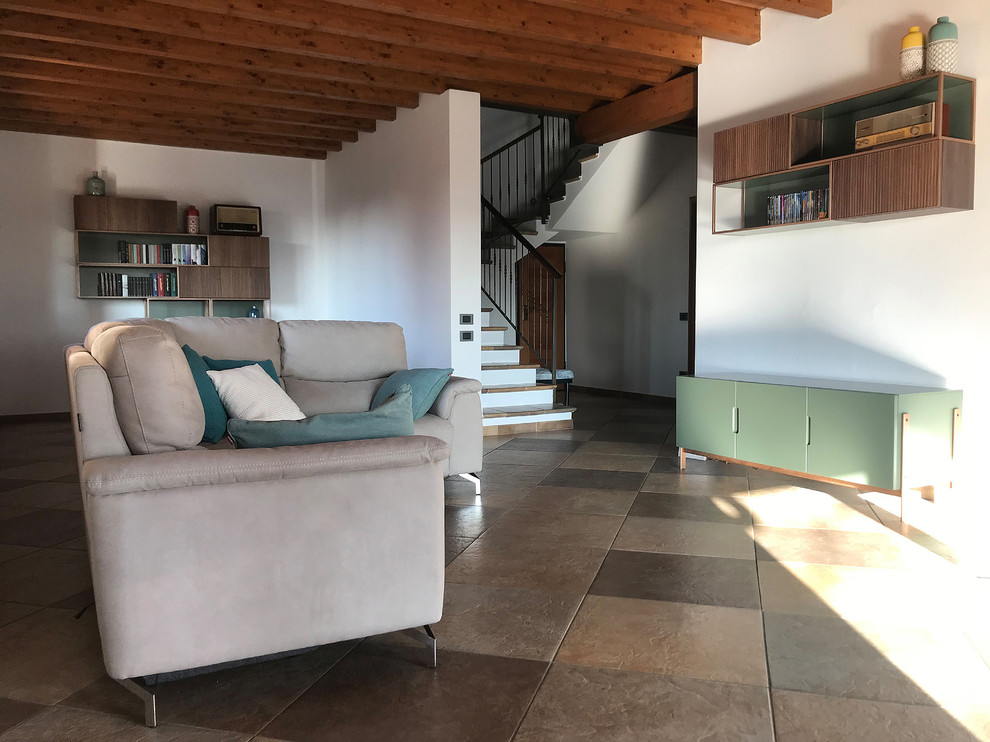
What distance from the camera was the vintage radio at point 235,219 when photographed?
26.8ft

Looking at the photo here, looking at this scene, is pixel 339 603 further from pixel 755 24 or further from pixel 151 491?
pixel 755 24

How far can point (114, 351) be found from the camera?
6.84 ft

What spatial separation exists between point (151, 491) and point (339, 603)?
1.88ft

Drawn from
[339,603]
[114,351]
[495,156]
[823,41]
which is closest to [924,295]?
[823,41]

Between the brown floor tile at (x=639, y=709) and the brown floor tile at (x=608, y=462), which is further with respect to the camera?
the brown floor tile at (x=608, y=462)

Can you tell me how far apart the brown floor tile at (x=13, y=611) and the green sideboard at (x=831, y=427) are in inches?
147

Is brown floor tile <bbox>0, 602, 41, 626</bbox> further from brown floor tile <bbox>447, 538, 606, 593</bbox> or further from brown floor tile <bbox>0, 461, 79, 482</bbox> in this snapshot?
brown floor tile <bbox>0, 461, 79, 482</bbox>

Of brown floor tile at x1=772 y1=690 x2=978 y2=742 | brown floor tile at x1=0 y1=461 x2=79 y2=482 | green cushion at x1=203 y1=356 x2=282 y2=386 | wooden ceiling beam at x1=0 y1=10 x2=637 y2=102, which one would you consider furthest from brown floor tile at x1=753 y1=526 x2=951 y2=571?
brown floor tile at x1=0 y1=461 x2=79 y2=482

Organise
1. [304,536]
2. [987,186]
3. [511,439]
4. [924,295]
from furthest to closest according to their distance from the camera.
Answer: [511,439] → [924,295] → [987,186] → [304,536]

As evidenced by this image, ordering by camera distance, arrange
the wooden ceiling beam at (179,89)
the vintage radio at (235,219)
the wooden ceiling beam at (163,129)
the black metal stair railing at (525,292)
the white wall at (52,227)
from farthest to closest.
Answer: the black metal stair railing at (525,292), the vintage radio at (235,219), the white wall at (52,227), the wooden ceiling beam at (163,129), the wooden ceiling beam at (179,89)

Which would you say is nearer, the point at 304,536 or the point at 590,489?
the point at 304,536

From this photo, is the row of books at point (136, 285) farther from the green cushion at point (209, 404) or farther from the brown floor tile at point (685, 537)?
the brown floor tile at point (685, 537)

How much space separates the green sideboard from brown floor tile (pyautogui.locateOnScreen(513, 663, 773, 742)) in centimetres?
222

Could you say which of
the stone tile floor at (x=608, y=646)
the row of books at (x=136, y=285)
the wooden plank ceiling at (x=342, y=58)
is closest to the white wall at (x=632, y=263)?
the wooden plank ceiling at (x=342, y=58)
